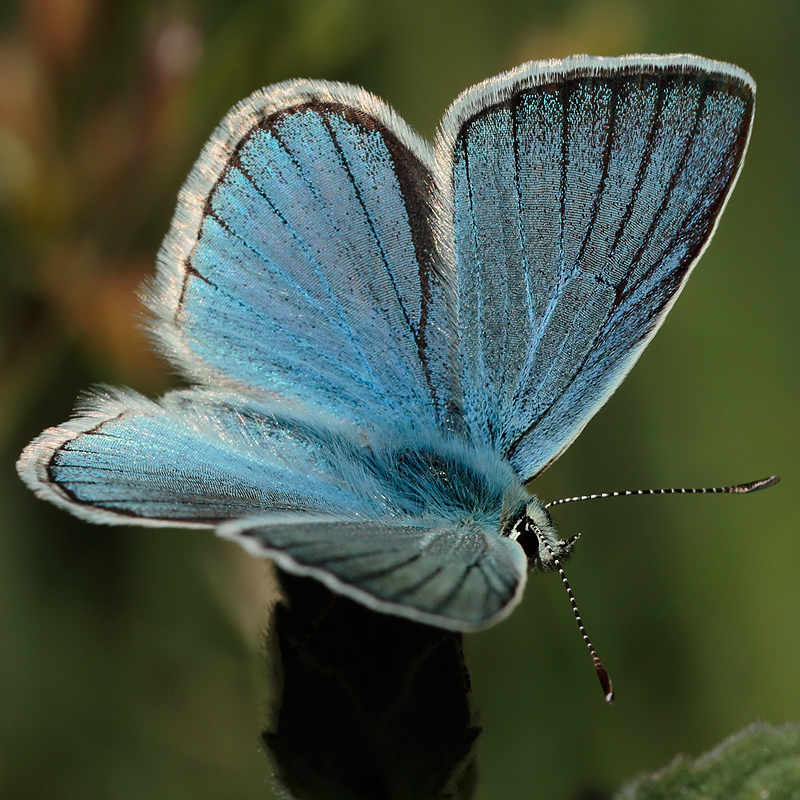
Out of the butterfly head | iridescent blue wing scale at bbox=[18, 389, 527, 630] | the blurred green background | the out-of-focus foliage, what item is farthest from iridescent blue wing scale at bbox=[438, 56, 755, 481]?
the out-of-focus foliage

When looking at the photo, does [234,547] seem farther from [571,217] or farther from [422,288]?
[571,217]

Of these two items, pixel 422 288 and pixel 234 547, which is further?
pixel 234 547

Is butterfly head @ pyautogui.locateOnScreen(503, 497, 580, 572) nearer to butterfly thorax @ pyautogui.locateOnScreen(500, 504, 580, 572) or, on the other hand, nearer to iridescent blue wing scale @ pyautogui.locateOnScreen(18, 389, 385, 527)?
butterfly thorax @ pyautogui.locateOnScreen(500, 504, 580, 572)

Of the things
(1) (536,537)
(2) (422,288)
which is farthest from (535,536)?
(2) (422,288)

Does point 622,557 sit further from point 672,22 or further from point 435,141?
point 672,22

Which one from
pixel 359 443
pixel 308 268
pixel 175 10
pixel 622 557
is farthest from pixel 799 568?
pixel 175 10
